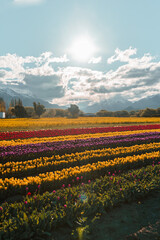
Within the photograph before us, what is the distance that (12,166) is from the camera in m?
7.83

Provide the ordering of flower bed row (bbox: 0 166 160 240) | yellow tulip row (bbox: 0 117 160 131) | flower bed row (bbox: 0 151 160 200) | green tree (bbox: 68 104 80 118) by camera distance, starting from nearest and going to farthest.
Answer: flower bed row (bbox: 0 166 160 240) < flower bed row (bbox: 0 151 160 200) < yellow tulip row (bbox: 0 117 160 131) < green tree (bbox: 68 104 80 118)

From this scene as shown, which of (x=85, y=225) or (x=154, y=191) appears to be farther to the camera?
(x=154, y=191)

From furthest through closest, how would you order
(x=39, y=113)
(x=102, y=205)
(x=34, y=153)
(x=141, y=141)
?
(x=39, y=113) → (x=141, y=141) → (x=34, y=153) → (x=102, y=205)

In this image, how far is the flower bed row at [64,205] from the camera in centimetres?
378

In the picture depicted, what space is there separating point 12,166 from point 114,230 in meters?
5.32

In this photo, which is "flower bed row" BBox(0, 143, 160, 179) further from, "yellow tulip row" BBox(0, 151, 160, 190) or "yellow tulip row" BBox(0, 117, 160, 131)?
"yellow tulip row" BBox(0, 117, 160, 131)

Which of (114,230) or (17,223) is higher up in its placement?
(17,223)

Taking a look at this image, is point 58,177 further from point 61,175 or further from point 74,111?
point 74,111

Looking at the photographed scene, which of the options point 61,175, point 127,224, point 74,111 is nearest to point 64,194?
point 61,175

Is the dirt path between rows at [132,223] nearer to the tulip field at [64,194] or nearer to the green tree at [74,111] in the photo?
the tulip field at [64,194]

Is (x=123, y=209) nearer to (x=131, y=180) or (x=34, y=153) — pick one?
(x=131, y=180)

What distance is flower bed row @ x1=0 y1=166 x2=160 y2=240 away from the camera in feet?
12.4

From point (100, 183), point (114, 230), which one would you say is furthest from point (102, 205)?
point (100, 183)

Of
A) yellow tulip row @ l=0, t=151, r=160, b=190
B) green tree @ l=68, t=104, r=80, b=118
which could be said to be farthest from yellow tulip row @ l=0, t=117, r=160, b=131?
green tree @ l=68, t=104, r=80, b=118
